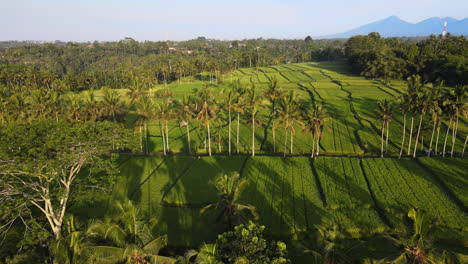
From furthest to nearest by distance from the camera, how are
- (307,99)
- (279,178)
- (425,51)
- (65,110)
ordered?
(425,51) < (307,99) < (65,110) < (279,178)

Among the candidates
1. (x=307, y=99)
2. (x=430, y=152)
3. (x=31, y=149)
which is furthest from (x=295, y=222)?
(x=307, y=99)

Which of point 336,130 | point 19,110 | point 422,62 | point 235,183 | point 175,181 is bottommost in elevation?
point 175,181

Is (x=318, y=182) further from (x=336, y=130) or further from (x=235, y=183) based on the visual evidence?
(x=336, y=130)

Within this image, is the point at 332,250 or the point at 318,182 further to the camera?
the point at 318,182

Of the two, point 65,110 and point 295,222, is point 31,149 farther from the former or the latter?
point 65,110

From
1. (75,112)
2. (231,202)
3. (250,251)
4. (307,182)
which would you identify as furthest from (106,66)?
(250,251)

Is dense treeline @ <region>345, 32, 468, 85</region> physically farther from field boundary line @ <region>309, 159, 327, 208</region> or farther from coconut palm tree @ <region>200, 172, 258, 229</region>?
coconut palm tree @ <region>200, 172, 258, 229</region>

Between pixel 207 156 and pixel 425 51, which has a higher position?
pixel 425 51
